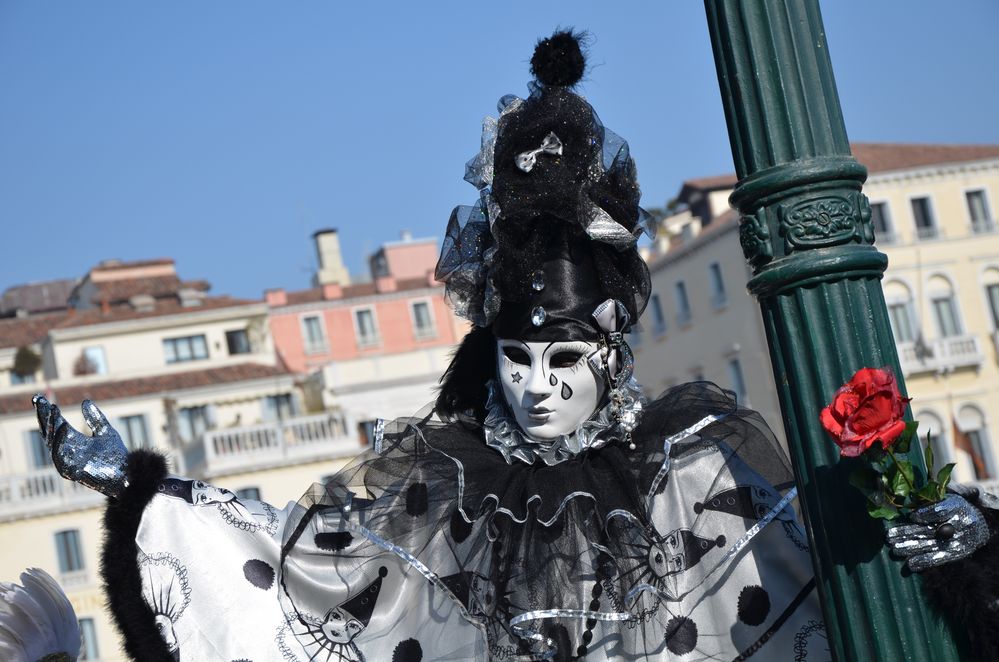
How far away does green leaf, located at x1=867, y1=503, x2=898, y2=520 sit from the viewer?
2.81 m

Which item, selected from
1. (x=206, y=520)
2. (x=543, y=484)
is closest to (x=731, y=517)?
(x=543, y=484)

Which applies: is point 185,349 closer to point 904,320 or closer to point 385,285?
point 385,285

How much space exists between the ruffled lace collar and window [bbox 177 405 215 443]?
96.0ft

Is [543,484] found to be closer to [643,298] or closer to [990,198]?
[643,298]

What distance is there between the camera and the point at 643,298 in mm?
4000

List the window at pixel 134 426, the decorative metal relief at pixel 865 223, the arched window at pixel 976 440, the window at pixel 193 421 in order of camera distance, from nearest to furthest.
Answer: the decorative metal relief at pixel 865 223, the window at pixel 134 426, the window at pixel 193 421, the arched window at pixel 976 440

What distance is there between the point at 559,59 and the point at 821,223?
1182mm

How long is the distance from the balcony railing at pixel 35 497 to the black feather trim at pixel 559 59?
89.4 feet

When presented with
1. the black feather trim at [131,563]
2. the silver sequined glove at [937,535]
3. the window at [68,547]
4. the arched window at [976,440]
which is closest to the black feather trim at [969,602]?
the silver sequined glove at [937,535]

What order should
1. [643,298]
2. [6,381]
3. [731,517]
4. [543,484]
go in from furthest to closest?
[6,381] < [643,298] < [543,484] < [731,517]

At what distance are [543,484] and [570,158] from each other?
0.80 metres

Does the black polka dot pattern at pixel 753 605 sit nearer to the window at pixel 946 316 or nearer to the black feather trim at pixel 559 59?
the black feather trim at pixel 559 59


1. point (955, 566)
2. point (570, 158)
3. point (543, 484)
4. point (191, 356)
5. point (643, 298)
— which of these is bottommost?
point (955, 566)

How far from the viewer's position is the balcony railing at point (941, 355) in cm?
3434
